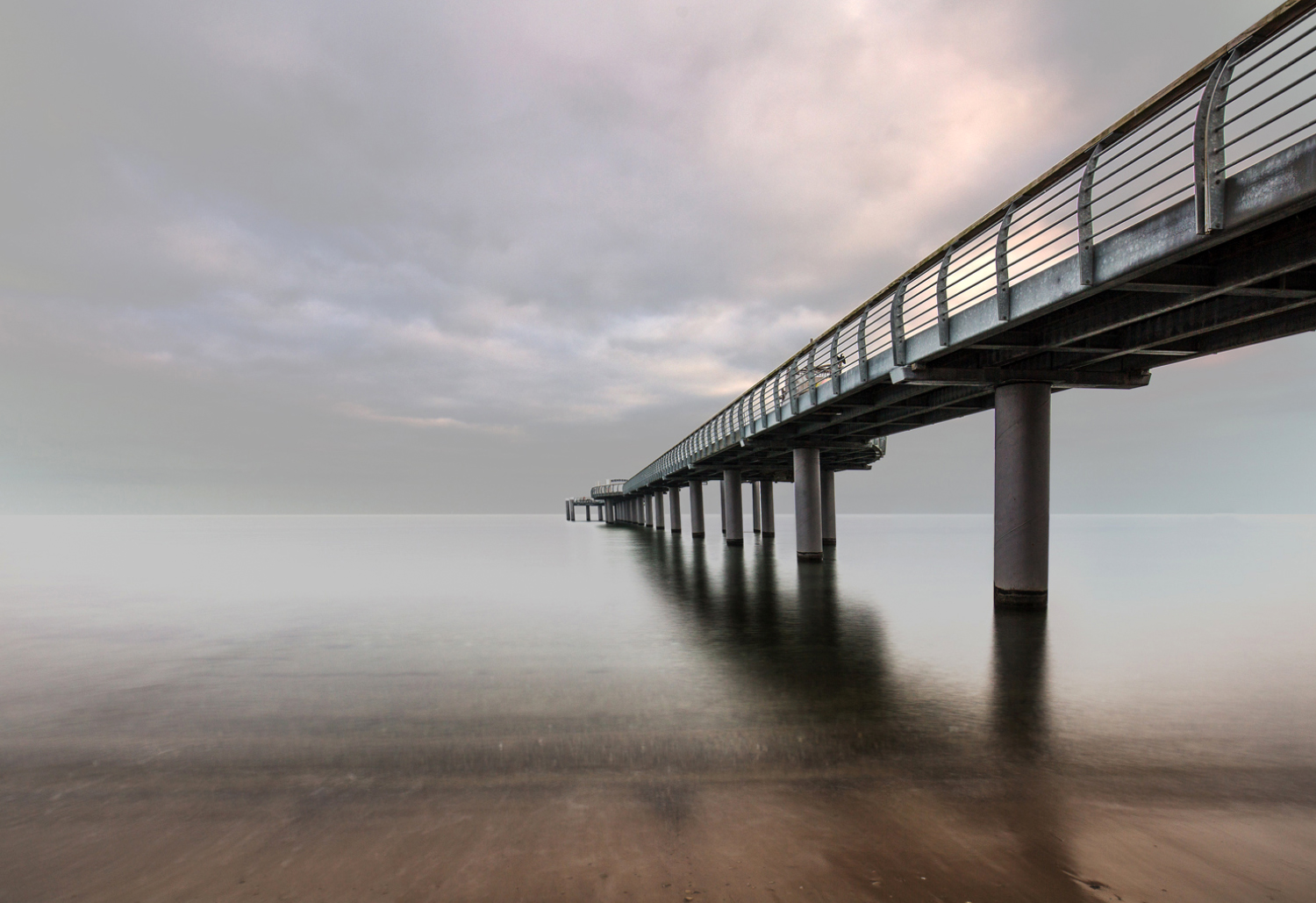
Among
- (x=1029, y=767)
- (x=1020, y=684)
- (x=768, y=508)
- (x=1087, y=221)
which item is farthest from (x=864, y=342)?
(x=768, y=508)

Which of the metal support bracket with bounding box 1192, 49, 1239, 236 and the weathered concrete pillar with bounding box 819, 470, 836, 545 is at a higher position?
the metal support bracket with bounding box 1192, 49, 1239, 236

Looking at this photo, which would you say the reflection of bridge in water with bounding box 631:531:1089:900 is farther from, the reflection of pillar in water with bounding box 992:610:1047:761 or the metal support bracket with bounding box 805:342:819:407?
the metal support bracket with bounding box 805:342:819:407

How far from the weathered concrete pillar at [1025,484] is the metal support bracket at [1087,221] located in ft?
20.0

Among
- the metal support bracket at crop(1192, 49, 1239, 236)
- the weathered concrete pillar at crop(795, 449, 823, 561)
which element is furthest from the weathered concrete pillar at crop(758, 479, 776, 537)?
the metal support bracket at crop(1192, 49, 1239, 236)

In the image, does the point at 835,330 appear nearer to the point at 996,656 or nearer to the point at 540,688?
the point at 996,656

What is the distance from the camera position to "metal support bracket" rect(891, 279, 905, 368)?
15.2m

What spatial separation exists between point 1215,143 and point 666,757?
29.0 ft

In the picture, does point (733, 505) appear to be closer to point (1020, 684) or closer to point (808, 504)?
point (808, 504)

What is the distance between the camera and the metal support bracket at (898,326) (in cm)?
1520

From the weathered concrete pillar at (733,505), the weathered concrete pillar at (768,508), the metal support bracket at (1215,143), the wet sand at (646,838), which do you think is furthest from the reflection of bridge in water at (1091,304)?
the weathered concrete pillar at (768,508)

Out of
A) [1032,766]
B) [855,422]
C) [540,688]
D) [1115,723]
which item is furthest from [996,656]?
[855,422]

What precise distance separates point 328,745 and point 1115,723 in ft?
27.5

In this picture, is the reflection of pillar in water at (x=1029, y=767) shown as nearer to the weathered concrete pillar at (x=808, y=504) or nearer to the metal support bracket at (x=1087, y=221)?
the metal support bracket at (x=1087, y=221)

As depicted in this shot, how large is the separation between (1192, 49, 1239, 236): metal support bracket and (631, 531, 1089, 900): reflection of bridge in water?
592 centimetres
